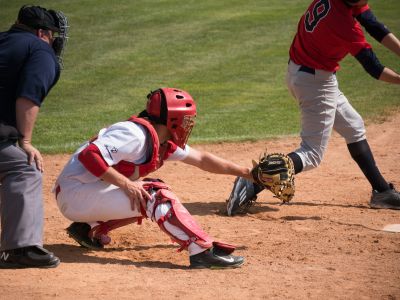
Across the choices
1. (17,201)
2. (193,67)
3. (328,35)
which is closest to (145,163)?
(17,201)

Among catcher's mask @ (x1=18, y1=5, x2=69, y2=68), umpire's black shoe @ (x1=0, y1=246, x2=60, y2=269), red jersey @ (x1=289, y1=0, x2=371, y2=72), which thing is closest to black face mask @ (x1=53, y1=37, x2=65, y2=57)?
catcher's mask @ (x1=18, y1=5, x2=69, y2=68)

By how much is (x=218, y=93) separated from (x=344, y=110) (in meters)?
5.49

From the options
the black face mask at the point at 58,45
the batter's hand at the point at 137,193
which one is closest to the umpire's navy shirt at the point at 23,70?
the black face mask at the point at 58,45

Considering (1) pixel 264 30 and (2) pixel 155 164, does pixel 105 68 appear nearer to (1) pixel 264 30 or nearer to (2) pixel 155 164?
(1) pixel 264 30

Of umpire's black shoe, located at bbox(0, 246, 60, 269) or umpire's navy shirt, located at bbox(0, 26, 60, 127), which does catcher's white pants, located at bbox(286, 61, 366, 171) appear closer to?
umpire's navy shirt, located at bbox(0, 26, 60, 127)

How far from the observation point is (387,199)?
7.33 m

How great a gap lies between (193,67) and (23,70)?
9.21 m

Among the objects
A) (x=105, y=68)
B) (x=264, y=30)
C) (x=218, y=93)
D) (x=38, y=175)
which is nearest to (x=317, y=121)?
(x=38, y=175)

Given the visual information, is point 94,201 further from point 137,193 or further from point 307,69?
point 307,69

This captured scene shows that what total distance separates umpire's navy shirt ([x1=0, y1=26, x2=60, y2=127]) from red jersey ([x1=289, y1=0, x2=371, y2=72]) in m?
2.67

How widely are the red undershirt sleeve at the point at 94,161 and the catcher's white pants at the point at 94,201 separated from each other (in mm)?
310

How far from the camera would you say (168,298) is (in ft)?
15.8

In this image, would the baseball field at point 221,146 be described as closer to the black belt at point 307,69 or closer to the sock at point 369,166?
the sock at point 369,166

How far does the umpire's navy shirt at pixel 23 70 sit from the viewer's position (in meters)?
5.23
